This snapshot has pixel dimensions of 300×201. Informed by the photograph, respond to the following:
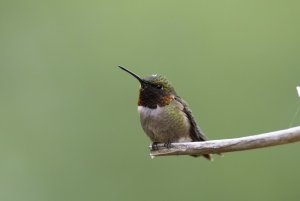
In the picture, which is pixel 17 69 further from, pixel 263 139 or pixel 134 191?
pixel 263 139

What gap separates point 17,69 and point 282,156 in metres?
2.55

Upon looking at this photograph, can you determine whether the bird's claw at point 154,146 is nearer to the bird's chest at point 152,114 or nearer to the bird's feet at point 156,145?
the bird's feet at point 156,145

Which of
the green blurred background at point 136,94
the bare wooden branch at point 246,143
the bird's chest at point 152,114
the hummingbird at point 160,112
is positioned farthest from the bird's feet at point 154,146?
the green blurred background at point 136,94

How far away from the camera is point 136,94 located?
538 cm

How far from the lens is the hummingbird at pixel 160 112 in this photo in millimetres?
3234

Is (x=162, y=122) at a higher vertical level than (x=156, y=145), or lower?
higher

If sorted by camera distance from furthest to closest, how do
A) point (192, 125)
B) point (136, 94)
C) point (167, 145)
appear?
point (136, 94)
point (192, 125)
point (167, 145)

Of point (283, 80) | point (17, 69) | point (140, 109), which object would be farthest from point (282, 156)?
point (17, 69)

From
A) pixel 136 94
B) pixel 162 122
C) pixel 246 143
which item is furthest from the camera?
pixel 136 94

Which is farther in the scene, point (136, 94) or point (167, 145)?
point (136, 94)

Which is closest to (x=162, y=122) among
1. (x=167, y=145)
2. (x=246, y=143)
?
(x=167, y=145)

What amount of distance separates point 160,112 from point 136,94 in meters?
2.14

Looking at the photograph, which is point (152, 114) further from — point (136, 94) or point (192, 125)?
point (136, 94)

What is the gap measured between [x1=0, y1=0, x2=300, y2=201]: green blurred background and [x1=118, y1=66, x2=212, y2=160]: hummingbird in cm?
178
